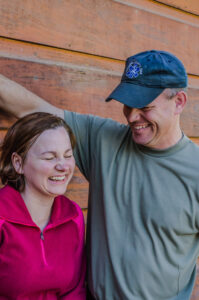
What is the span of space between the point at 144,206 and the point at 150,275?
30 cm

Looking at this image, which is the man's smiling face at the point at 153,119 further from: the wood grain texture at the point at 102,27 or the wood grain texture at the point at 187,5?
the wood grain texture at the point at 187,5

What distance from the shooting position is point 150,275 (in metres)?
1.64

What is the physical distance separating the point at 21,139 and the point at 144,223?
0.65 metres

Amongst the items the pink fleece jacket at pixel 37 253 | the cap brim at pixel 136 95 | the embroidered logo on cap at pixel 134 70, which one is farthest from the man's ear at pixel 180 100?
the pink fleece jacket at pixel 37 253

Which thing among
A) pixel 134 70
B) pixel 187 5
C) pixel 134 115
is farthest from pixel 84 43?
pixel 187 5

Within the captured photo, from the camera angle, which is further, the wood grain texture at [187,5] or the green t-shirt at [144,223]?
the wood grain texture at [187,5]

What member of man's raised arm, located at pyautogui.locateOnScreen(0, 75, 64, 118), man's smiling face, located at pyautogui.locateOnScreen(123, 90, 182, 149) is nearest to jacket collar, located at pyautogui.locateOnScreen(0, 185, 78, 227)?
man's raised arm, located at pyautogui.locateOnScreen(0, 75, 64, 118)

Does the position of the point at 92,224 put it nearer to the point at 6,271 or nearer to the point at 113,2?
the point at 6,271

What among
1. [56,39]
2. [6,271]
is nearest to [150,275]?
[6,271]

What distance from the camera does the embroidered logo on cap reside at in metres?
1.62

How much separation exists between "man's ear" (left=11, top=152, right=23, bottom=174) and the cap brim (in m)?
0.46

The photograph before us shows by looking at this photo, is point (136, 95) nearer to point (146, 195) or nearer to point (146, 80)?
point (146, 80)

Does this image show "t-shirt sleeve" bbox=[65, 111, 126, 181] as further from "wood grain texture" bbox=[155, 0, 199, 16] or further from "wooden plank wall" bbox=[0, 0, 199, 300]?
"wood grain texture" bbox=[155, 0, 199, 16]

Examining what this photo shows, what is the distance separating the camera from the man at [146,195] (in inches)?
63.7
